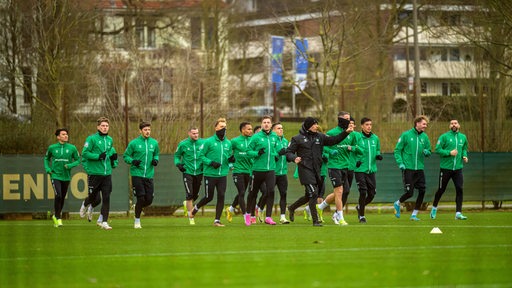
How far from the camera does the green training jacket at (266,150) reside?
2111 centimetres

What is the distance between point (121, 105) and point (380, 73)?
53.3ft

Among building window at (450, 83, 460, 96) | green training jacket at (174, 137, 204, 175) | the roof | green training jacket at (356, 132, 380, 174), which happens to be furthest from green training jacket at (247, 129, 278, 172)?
the roof

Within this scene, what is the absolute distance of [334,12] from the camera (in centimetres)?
3509

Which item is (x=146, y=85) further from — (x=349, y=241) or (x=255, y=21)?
(x=255, y=21)

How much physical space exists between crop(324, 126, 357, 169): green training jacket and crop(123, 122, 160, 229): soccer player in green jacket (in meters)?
3.62

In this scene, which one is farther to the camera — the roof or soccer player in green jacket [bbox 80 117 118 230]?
the roof

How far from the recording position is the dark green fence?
85.8 ft

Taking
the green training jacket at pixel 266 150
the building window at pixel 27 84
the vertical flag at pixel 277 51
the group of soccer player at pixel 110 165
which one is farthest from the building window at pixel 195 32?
the group of soccer player at pixel 110 165

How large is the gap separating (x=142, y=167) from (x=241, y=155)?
8.91 ft

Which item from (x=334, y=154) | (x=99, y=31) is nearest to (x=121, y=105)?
(x=334, y=154)

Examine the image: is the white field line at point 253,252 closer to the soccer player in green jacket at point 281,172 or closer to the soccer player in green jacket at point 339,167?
the soccer player in green jacket at point 339,167

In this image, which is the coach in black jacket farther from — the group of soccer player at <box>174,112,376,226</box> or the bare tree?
the bare tree

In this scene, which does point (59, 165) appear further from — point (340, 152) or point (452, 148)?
point (452, 148)

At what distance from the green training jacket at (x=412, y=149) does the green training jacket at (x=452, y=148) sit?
328 millimetres
